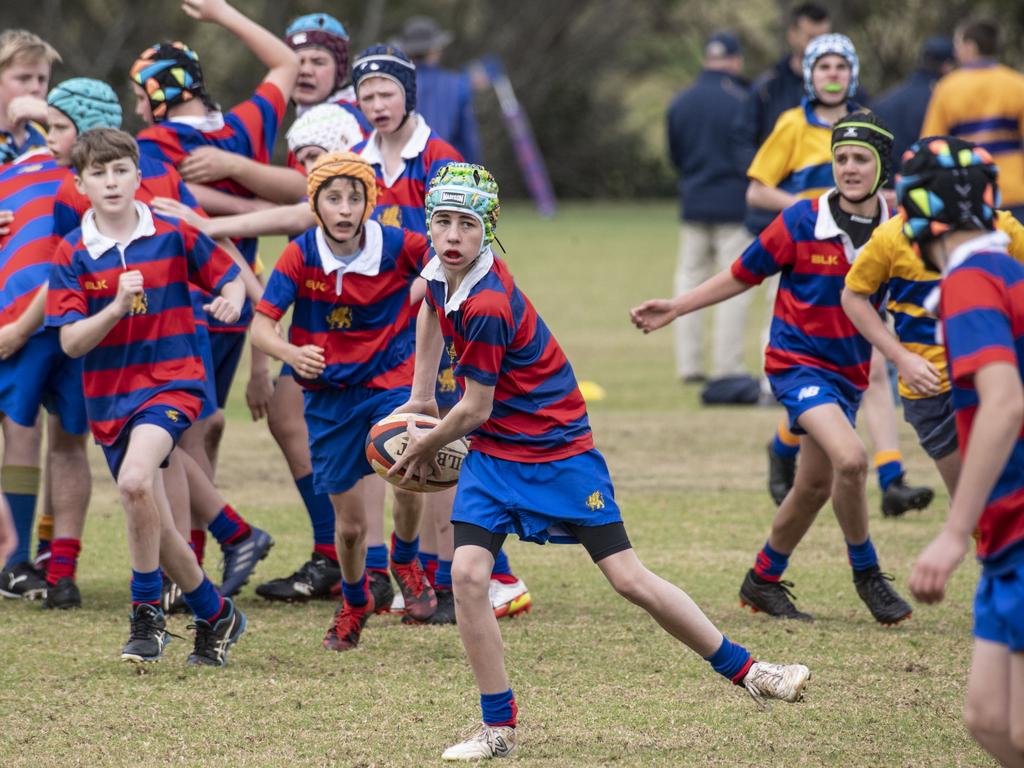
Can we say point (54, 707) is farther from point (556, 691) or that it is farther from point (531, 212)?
point (531, 212)

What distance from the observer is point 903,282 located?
591 centimetres

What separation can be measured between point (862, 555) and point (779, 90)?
524 cm

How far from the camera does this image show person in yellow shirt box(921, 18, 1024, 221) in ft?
32.3

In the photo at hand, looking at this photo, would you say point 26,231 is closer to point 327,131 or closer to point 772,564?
point 327,131

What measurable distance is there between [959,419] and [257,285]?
3.42 metres

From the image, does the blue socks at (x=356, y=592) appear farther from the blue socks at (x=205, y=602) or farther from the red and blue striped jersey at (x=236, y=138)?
the red and blue striped jersey at (x=236, y=138)

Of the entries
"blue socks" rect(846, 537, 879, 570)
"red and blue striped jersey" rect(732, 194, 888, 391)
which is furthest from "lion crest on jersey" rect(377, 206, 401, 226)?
"blue socks" rect(846, 537, 879, 570)

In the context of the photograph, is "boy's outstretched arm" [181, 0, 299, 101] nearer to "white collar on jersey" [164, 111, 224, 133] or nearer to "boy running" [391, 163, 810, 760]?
"white collar on jersey" [164, 111, 224, 133]

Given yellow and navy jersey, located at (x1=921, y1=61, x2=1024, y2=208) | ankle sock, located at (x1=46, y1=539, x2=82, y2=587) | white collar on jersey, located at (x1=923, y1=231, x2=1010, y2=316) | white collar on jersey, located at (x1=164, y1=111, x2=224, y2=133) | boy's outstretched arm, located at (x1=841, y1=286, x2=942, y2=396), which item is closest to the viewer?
white collar on jersey, located at (x1=923, y1=231, x2=1010, y2=316)

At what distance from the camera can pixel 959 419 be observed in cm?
398

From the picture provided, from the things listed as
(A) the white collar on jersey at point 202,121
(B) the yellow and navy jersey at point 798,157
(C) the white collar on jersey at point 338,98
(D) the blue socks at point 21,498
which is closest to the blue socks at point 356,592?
(D) the blue socks at point 21,498

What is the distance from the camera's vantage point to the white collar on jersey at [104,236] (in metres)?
5.88

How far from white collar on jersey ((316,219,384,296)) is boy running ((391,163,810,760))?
1.03 meters

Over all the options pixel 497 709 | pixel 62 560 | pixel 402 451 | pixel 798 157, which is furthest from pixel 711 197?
pixel 497 709
